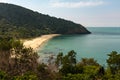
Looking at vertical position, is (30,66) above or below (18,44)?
below

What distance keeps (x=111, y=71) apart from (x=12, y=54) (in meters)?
19.3

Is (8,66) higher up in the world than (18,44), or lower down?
lower down

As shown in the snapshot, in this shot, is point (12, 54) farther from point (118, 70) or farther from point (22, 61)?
point (118, 70)

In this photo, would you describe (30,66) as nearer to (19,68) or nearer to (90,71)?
(19,68)

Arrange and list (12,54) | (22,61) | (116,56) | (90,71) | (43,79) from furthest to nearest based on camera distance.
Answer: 1. (12,54)
2. (22,61)
3. (116,56)
4. (43,79)
5. (90,71)

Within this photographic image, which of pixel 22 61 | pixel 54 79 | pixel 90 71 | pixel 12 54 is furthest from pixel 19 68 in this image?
pixel 90 71

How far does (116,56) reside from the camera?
156 feet

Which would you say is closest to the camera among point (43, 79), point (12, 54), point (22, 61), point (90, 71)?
point (90, 71)

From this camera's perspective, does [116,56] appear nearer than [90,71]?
No

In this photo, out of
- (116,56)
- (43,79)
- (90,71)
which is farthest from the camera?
(116,56)

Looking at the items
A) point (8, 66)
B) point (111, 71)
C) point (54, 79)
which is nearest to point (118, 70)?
point (111, 71)

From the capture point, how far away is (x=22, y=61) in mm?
50875

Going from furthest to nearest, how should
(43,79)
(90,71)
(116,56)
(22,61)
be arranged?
1. (22,61)
2. (116,56)
3. (43,79)
4. (90,71)

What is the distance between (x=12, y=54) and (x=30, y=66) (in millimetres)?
5996
